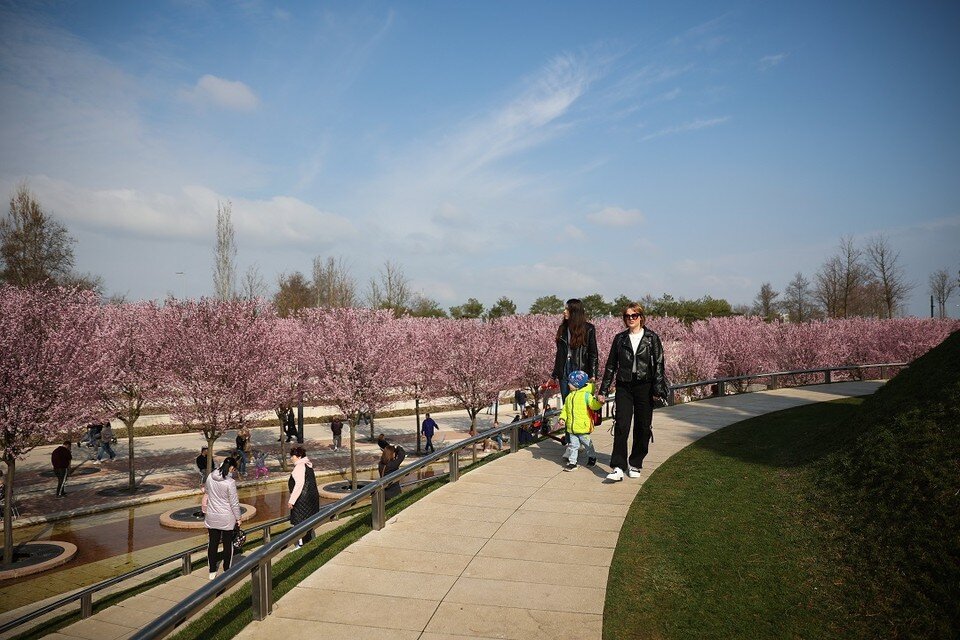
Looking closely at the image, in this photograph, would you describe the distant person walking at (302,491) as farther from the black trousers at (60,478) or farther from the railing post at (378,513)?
the black trousers at (60,478)

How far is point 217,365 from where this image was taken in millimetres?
20078

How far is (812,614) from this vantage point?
15.9 ft

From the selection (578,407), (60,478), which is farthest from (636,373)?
(60,478)

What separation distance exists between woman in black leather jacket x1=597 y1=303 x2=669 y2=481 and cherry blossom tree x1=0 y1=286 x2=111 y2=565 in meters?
14.7

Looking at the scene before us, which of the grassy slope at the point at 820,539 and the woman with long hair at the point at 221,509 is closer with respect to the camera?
the grassy slope at the point at 820,539

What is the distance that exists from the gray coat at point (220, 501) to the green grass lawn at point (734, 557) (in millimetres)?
7470

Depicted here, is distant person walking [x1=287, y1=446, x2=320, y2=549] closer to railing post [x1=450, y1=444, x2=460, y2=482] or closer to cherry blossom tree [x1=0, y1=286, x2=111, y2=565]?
railing post [x1=450, y1=444, x2=460, y2=482]

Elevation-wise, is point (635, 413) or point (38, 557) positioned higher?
point (635, 413)

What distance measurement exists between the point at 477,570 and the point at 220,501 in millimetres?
7078

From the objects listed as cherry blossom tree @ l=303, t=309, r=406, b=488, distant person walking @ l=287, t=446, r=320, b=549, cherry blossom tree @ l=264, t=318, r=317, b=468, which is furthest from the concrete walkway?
cherry blossom tree @ l=264, t=318, r=317, b=468

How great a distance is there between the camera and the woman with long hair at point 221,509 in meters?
10.9

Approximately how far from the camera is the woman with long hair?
10.9 m

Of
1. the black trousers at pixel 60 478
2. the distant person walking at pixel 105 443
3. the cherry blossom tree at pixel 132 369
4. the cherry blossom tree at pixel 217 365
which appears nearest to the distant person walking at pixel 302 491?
the cherry blossom tree at pixel 217 365

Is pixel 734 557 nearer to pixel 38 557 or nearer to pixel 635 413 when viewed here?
pixel 635 413
